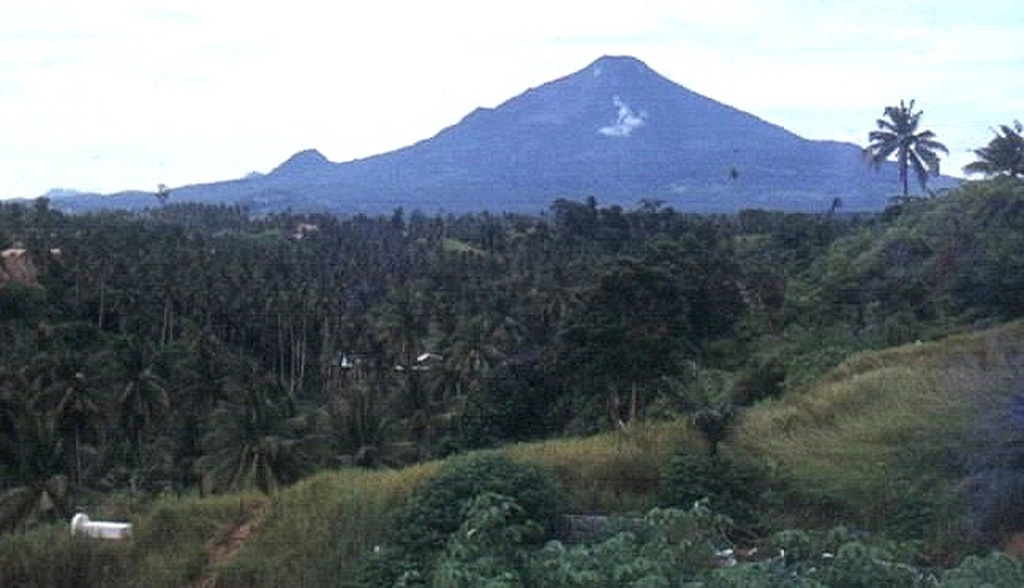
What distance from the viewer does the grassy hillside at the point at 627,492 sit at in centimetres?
998

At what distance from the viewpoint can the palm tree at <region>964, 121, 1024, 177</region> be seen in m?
36.8

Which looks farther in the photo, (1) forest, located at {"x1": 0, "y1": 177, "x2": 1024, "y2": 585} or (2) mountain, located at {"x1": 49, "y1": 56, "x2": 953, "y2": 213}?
(2) mountain, located at {"x1": 49, "y1": 56, "x2": 953, "y2": 213}

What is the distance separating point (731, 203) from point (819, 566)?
14902 centimetres

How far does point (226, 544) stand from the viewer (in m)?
10.5

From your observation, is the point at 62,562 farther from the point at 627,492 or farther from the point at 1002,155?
the point at 1002,155

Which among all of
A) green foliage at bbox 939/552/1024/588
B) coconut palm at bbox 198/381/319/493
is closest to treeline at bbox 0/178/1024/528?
coconut palm at bbox 198/381/319/493

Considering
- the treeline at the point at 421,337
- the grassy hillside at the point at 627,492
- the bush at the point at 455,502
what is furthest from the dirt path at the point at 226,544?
the treeline at the point at 421,337

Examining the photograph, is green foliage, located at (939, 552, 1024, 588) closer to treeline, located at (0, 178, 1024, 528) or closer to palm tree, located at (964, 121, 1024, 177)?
treeline, located at (0, 178, 1024, 528)

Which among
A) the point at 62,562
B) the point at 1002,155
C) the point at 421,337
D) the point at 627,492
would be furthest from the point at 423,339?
the point at 62,562

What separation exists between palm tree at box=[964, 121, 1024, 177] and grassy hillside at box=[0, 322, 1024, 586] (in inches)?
1032

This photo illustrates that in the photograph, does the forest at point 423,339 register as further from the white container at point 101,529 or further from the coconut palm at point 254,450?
the white container at point 101,529

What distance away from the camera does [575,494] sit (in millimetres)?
10891

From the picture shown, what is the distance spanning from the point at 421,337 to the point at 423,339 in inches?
34.6

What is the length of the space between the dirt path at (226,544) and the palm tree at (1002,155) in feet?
98.6
